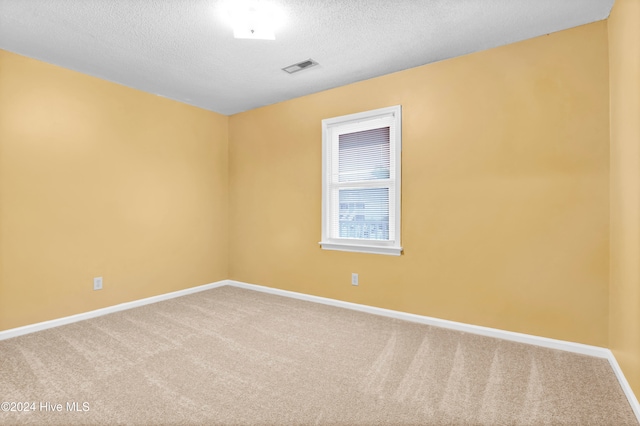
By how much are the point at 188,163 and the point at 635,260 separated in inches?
177

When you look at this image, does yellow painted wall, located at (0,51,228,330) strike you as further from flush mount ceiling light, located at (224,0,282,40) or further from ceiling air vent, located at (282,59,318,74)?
flush mount ceiling light, located at (224,0,282,40)

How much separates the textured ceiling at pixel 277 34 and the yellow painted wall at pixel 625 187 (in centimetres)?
42

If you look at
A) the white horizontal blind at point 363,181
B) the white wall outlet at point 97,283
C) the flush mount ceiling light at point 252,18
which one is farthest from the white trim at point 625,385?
the white wall outlet at point 97,283

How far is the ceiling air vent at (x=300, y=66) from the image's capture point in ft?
9.79

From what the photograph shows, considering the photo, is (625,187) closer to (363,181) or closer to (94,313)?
(363,181)

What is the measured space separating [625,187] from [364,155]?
7.17 ft

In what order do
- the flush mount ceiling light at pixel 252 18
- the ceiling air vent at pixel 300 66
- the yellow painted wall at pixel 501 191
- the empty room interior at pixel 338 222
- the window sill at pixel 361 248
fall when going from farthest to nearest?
the window sill at pixel 361 248, the ceiling air vent at pixel 300 66, the yellow painted wall at pixel 501 191, the flush mount ceiling light at pixel 252 18, the empty room interior at pixel 338 222

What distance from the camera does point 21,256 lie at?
2.79m

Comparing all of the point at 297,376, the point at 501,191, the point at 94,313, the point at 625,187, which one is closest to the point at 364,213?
the point at 501,191

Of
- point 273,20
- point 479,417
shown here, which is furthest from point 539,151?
point 273,20

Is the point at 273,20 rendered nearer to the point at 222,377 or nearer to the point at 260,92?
the point at 260,92

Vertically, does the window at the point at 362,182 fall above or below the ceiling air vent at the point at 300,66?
below

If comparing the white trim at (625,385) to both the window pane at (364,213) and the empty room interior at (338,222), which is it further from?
the window pane at (364,213)

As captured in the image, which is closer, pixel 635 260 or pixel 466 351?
pixel 635 260
